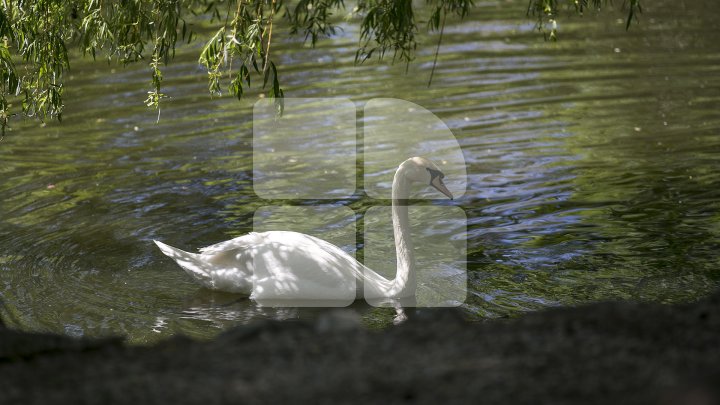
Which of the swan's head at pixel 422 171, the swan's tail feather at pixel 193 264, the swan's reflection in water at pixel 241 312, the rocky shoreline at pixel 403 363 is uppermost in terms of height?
the rocky shoreline at pixel 403 363

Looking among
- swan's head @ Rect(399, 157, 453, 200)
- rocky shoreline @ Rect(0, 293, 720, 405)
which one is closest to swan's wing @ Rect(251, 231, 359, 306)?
swan's head @ Rect(399, 157, 453, 200)

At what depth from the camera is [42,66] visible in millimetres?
7570

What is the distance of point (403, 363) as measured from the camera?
129 inches

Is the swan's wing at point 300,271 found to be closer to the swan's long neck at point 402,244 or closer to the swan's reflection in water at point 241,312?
the swan's reflection in water at point 241,312

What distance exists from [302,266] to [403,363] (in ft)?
13.6

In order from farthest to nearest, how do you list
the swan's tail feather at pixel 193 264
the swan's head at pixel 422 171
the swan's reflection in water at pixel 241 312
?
the swan's head at pixel 422 171 → the swan's tail feather at pixel 193 264 → the swan's reflection in water at pixel 241 312

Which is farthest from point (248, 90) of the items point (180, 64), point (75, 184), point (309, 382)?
point (309, 382)

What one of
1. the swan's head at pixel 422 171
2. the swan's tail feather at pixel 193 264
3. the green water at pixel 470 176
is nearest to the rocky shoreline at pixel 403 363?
the green water at pixel 470 176

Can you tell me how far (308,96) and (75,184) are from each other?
13.8 feet

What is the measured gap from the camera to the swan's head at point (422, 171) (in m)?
7.78

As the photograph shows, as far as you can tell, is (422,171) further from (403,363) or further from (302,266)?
(403,363)

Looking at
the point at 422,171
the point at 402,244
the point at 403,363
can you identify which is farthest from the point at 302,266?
the point at 403,363

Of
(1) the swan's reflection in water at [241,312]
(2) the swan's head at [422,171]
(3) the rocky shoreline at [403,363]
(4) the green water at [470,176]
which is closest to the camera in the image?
(3) the rocky shoreline at [403,363]

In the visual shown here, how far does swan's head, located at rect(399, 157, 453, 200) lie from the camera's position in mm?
7777
